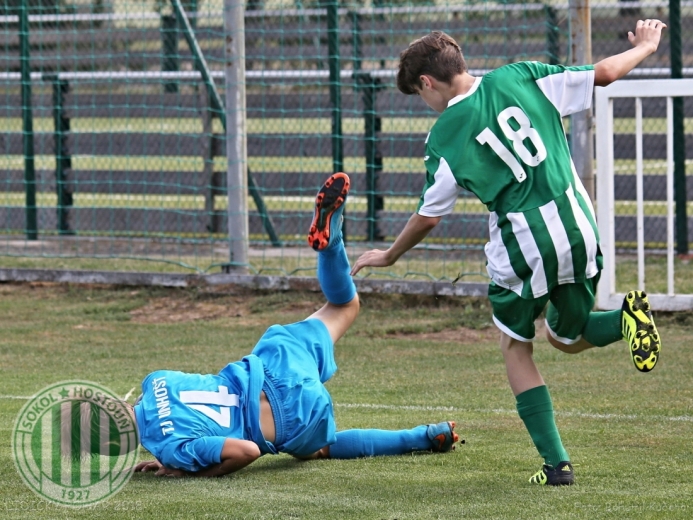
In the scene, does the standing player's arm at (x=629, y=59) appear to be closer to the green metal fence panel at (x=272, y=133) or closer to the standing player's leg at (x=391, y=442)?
the standing player's leg at (x=391, y=442)

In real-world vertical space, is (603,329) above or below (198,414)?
above

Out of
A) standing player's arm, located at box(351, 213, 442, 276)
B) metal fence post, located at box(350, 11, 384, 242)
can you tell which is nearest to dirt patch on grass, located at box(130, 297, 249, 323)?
metal fence post, located at box(350, 11, 384, 242)

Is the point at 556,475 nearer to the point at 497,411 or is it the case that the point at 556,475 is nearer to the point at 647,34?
the point at 497,411

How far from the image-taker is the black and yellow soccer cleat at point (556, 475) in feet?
13.1

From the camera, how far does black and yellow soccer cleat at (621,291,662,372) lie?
3.98m

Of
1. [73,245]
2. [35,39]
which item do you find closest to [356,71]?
[73,245]

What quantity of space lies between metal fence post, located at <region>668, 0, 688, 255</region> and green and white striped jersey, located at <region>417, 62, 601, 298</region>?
5916 mm

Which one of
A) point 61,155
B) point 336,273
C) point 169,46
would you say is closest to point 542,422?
point 336,273

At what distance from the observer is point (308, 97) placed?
1174 centimetres

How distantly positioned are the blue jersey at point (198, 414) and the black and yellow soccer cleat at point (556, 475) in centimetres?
102

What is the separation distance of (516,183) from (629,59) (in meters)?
0.67

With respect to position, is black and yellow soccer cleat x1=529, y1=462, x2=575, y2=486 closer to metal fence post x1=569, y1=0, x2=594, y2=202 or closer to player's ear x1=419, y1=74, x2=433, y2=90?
player's ear x1=419, y1=74, x2=433, y2=90

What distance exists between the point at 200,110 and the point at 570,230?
282 inches

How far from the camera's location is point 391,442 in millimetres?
4598
